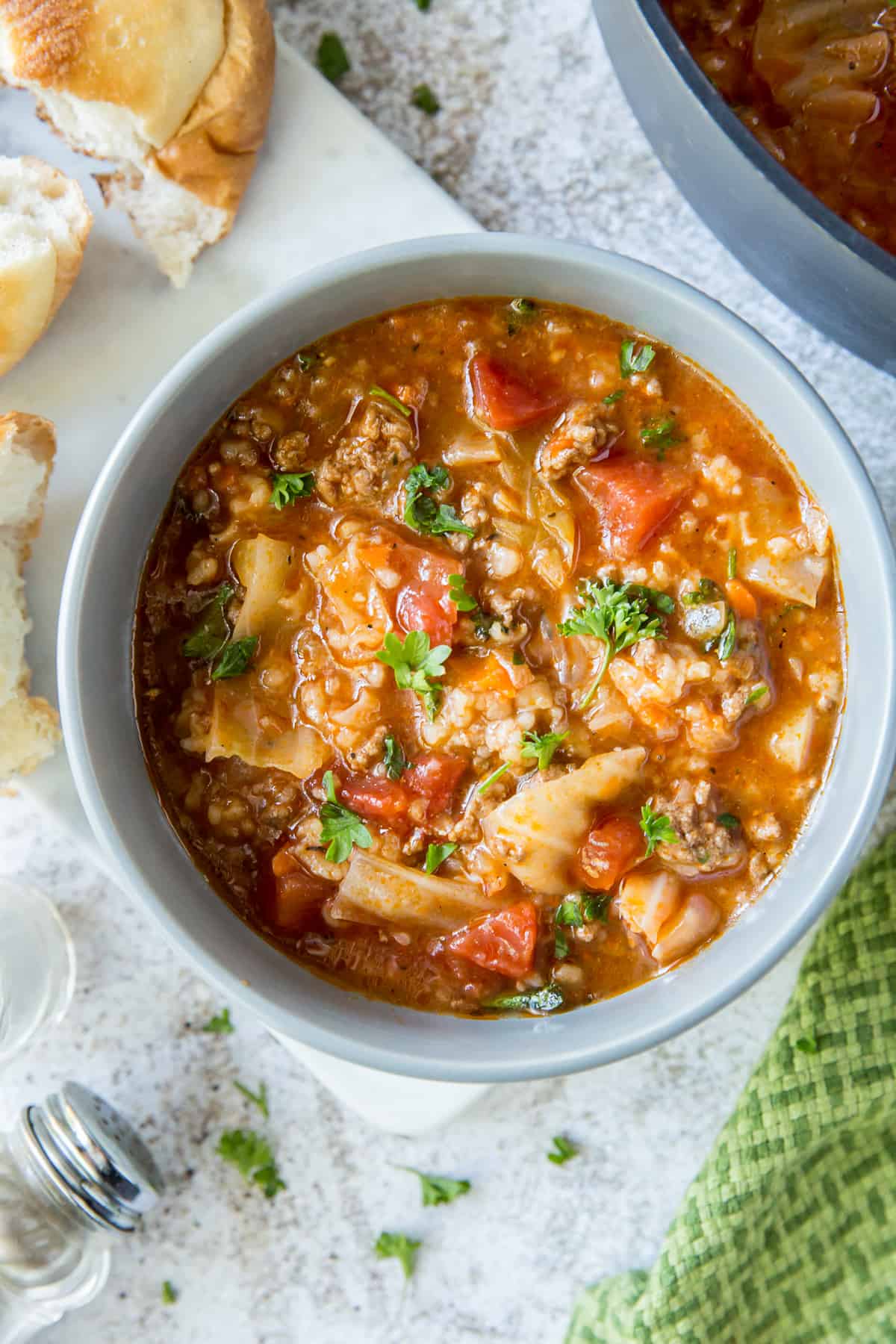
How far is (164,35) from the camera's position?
11.6 feet

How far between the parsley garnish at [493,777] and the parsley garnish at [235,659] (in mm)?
676

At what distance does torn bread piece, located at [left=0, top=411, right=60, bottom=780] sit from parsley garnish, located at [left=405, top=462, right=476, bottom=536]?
1.04 meters

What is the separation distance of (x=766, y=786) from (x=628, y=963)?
1.90 ft

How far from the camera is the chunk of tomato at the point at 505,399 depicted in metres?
3.29

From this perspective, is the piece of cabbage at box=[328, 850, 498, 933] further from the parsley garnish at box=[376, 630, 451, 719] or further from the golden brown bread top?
the golden brown bread top

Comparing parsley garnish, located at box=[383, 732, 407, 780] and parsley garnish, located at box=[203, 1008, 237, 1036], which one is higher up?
parsley garnish, located at box=[383, 732, 407, 780]

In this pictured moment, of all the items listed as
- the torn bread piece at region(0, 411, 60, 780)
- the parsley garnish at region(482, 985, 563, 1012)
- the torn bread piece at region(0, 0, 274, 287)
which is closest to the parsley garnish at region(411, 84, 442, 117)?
the torn bread piece at region(0, 0, 274, 287)

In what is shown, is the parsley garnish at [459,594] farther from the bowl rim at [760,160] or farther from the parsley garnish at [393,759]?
the bowl rim at [760,160]

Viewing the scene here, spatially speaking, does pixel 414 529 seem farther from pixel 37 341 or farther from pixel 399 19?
pixel 399 19

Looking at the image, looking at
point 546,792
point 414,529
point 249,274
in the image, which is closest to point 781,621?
point 546,792

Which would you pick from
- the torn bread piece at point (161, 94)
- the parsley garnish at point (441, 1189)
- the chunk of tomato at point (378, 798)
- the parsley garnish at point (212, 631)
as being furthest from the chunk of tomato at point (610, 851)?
the torn bread piece at point (161, 94)

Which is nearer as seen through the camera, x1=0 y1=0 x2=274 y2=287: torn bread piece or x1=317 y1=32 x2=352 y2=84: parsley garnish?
x1=0 y1=0 x2=274 y2=287: torn bread piece

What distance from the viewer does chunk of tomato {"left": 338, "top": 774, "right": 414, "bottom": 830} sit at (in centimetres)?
337

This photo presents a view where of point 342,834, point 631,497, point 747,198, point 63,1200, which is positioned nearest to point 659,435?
point 631,497
